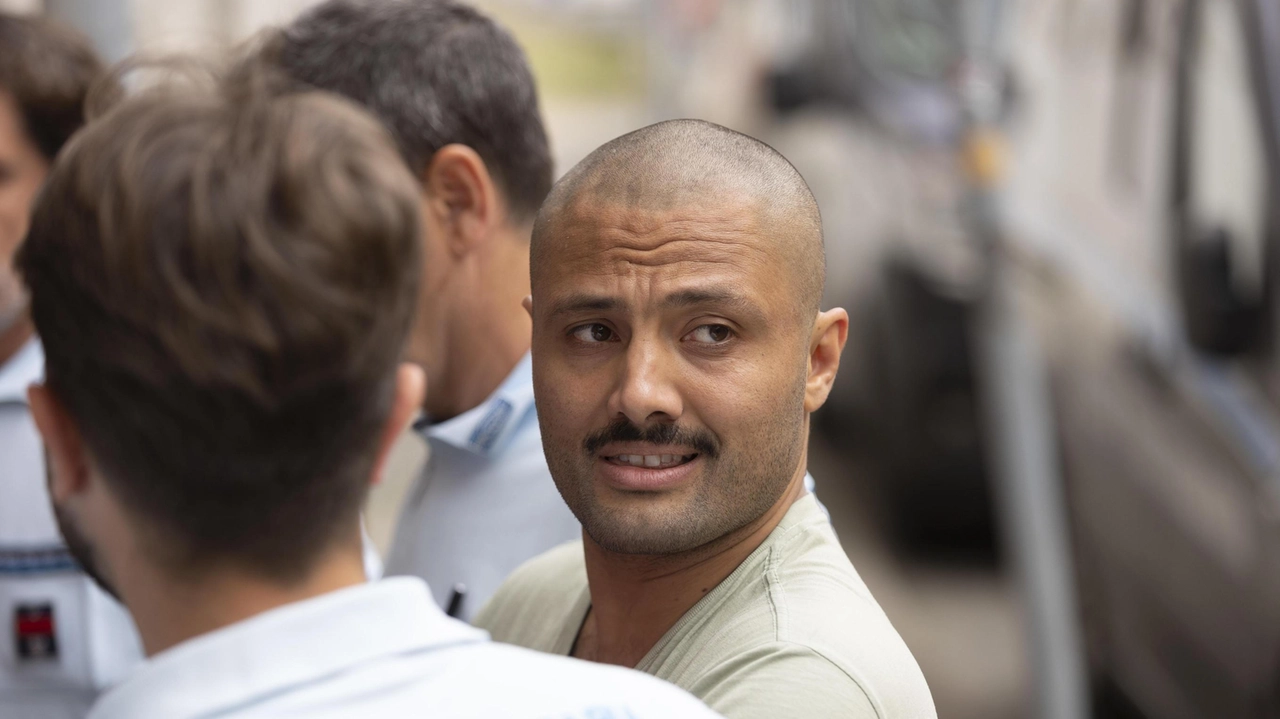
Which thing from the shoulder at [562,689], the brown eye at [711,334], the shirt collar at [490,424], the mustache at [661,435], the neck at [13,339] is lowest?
the neck at [13,339]

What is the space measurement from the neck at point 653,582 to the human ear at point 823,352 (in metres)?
0.09

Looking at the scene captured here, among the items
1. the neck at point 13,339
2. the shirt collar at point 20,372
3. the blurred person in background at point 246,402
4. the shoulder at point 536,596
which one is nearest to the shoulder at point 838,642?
the blurred person in background at point 246,402

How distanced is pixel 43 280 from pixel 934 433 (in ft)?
21.3

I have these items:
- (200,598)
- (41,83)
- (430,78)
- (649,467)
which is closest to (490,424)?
(430,78)

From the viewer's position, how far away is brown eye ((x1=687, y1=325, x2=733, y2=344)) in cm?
183

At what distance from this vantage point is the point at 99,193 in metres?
1.26

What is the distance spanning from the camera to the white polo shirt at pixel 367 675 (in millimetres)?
1222

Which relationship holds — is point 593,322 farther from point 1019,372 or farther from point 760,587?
point 1019,372

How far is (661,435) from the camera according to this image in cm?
181

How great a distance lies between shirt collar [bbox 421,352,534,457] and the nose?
0.63m

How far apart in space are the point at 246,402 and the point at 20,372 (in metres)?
1.87

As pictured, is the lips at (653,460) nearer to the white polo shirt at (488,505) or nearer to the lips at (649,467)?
the lips at (649,467)

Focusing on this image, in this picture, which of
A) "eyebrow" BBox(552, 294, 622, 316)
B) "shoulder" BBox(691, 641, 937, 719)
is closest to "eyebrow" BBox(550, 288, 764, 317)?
"eyebrow" BBox(552, 294, 622, 316)

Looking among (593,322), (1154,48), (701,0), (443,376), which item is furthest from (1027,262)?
(701,0)
